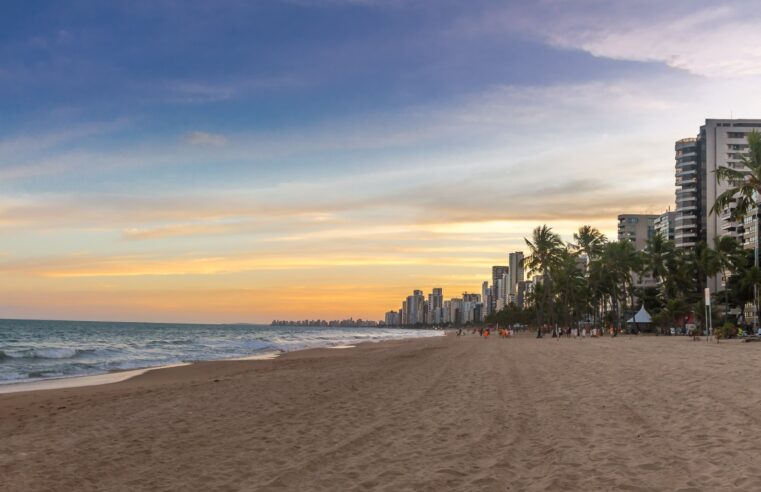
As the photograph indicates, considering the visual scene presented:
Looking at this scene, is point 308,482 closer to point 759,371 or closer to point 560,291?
point 759,371

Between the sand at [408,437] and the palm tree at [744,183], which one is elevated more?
the palm tree at [744,183]

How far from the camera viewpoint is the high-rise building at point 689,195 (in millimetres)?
131125

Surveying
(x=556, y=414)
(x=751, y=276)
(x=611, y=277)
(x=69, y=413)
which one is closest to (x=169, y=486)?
(x=556, y=414)

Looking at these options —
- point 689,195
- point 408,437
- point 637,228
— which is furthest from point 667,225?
point 408,437

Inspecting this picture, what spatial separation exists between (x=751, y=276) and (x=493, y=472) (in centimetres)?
8070

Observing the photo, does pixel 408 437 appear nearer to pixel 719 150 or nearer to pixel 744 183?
pixel 744 183

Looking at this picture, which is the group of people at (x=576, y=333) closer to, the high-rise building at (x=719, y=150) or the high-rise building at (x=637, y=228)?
the high-rise building at (x=719, y=150)

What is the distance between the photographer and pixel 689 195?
132 m

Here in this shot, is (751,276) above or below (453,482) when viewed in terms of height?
above

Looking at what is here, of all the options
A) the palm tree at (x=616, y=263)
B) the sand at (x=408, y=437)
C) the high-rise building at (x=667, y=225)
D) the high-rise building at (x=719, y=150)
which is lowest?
the sand at (x=408, y=437)

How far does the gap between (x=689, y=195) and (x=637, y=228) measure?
40.7 meters

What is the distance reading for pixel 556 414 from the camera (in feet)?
33.5

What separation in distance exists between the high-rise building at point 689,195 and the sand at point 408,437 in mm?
129848

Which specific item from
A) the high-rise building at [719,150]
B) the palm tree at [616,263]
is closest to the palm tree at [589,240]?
the palm tree at [616,263]
